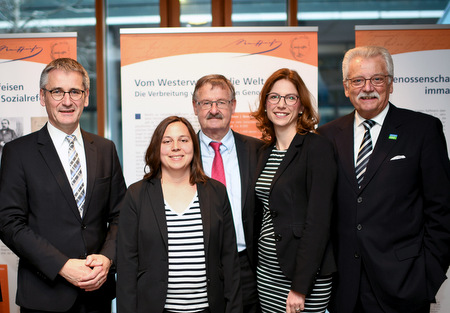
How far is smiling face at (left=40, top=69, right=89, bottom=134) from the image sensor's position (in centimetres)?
233

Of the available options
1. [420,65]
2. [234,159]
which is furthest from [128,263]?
[420,65]

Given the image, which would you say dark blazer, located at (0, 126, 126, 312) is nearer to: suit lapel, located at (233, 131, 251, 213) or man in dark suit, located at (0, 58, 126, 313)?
man in dark suit, located at (0, 58, 126, 313)

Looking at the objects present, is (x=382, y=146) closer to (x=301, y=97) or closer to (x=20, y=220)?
(x=301, y=97)

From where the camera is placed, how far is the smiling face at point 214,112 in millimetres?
2545

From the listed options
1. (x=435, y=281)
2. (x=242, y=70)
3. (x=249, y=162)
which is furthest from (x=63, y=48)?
(x=435, y=281)

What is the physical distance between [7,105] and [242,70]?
6.83 feet

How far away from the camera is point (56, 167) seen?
227 centimetres

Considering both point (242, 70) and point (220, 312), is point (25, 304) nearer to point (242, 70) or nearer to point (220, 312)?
point (220, 312)

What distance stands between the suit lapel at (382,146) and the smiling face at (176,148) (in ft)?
3.21

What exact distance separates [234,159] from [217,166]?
0.47 ft

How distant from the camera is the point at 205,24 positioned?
4.72 metres

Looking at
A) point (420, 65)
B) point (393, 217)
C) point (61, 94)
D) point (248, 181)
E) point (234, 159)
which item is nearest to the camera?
point (393, 217)

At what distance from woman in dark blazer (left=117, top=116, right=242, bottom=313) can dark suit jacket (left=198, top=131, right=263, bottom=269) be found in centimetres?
25

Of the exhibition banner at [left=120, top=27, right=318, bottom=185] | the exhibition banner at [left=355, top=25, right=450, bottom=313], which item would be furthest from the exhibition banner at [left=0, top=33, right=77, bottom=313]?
the exhibition banner at [left=355, top=25, right=450, bottom=313]
